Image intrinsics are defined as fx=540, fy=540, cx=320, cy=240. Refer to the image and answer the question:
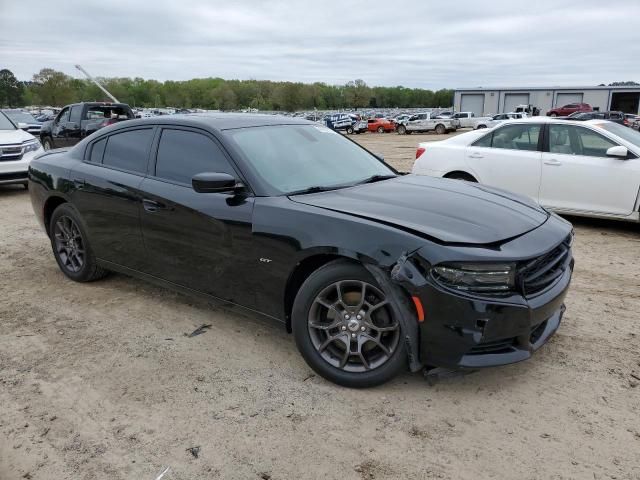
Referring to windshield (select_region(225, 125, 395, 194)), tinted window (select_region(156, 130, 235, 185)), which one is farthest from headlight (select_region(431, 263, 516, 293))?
tinted window (select_region(156, 130, 235, 185))

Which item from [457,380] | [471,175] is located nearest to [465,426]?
[457,380]

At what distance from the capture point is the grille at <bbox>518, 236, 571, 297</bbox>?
297 cm

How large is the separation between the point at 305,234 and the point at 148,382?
4.41 ft

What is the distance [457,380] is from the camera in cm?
333

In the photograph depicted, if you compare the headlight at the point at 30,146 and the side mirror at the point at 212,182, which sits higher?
the side mirror at the point at 212,182

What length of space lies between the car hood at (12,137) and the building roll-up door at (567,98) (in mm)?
72669

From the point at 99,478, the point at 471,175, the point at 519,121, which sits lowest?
the point at 99,478

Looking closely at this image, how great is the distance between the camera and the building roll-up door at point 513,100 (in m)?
72.8

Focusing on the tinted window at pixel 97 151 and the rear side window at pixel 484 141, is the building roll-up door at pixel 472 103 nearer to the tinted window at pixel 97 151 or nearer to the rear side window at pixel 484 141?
the rear side window at pixel 484 141

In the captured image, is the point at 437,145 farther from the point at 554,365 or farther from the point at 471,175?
the point at 554,365

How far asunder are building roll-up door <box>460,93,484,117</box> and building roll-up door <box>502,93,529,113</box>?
3.15 m

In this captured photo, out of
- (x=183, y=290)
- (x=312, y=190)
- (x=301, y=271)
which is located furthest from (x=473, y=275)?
(x=183, y=290)

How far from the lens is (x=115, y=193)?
4457 mm

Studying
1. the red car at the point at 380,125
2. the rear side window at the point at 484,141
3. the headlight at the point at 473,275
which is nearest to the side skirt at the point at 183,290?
the headlight at the point at 473,275
